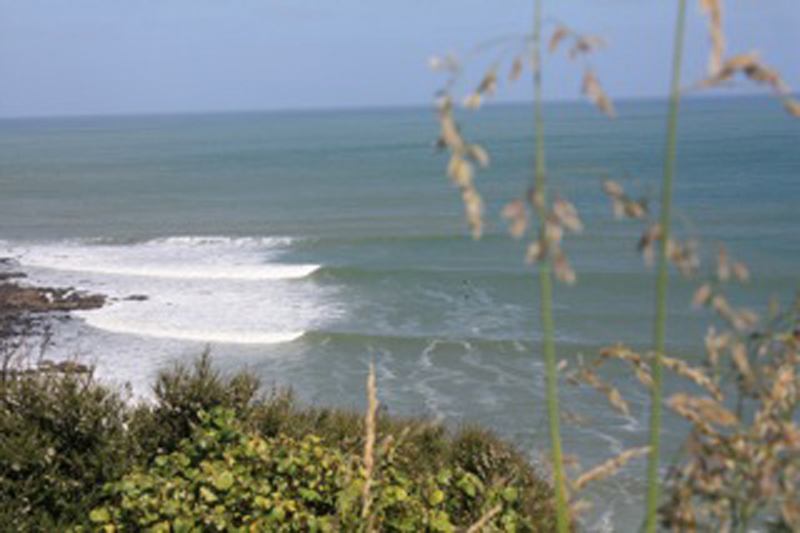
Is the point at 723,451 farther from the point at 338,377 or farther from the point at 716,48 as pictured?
the point at 338,377

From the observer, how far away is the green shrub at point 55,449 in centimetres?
628

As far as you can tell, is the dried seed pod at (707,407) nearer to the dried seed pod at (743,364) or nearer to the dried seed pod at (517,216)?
the dried seed pod at (743,364)

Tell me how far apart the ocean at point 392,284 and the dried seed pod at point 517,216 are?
6 cm

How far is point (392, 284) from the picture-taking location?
2603 cm

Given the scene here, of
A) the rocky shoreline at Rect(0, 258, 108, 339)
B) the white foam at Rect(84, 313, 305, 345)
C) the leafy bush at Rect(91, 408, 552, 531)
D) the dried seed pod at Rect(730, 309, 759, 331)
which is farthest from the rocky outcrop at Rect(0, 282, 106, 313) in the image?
the dried seed pod at Rect(730, 309, 759, 331)

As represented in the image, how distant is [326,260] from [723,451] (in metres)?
28.7

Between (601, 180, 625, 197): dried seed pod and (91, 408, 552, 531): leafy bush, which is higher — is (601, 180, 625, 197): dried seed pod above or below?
above

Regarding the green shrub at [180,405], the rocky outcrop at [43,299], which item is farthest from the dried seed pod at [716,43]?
the rocky outcrop at [43,299]

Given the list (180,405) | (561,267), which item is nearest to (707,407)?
(561,267)

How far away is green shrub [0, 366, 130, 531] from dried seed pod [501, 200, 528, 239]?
5833 millimetres

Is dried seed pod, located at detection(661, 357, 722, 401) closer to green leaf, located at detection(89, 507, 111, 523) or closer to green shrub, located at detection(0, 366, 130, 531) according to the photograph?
green leaf, located at detection(89, 507, 111, 523)

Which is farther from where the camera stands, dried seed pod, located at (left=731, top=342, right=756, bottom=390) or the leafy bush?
the leafy bush

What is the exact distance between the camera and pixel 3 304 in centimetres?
2303

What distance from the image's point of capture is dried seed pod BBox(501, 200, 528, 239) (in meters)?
0.94
